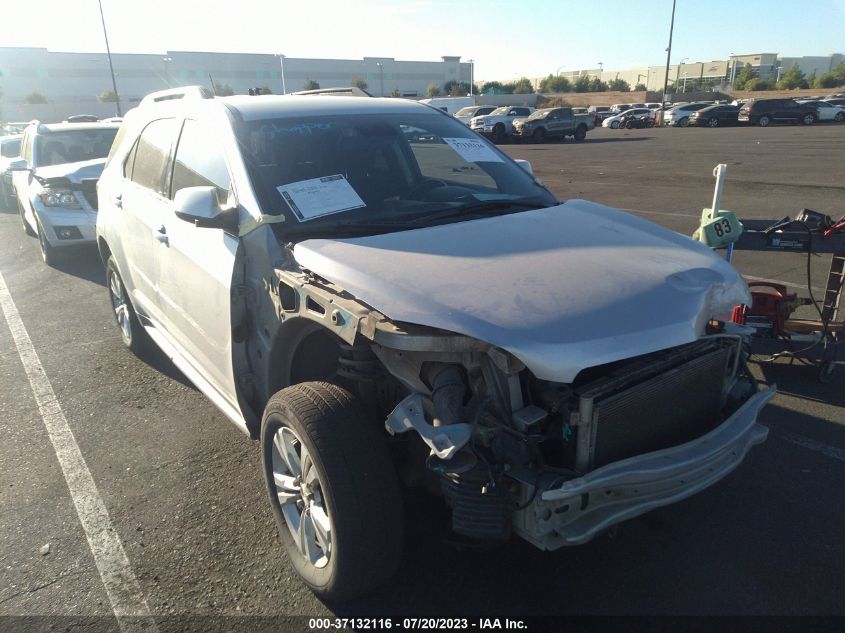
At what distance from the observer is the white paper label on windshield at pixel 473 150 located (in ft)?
12.9

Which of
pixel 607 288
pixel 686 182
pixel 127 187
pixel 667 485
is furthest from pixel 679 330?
pixel 686 182

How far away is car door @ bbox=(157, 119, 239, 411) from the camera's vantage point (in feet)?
10.4

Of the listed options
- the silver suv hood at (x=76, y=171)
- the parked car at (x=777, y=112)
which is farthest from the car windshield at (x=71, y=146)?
the parked car at (x=777, y=112)

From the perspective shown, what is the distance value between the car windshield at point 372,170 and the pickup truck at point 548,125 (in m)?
32.2

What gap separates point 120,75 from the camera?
225ft

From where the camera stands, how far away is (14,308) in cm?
697

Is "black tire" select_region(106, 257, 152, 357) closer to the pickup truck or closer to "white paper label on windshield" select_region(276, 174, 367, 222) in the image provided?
"white paper label on windshield" select_region(276, 174, 367, 222)

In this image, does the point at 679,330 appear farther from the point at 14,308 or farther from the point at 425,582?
the point at 14,308

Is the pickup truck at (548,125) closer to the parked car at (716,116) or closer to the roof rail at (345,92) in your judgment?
the parked car at (716,116)

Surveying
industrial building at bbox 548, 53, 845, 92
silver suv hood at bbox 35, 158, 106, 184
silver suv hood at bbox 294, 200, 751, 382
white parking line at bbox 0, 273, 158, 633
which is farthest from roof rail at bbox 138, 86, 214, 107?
industrial building at bbox 548, 53, 845, 92

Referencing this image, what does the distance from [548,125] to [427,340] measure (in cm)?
3482

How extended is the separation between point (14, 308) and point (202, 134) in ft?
15.9

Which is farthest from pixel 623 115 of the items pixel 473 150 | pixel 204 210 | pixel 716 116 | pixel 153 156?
pixel 204 210

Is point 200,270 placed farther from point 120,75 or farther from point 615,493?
point 120,75
